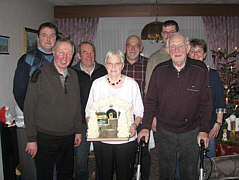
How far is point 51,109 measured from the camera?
2.03m

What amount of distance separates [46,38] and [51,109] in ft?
2.64

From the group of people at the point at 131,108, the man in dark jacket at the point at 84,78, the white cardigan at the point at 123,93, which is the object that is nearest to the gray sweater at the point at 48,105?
the group of people at the point at 131,108

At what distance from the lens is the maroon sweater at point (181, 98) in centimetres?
193

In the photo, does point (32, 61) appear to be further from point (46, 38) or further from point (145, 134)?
point (145, 134)

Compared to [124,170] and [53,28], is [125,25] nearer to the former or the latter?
[53,28]

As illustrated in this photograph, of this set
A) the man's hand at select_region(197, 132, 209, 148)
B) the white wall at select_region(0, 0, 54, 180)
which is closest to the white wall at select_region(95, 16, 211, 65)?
the white wall at select_region(0, 0, 54, 180)

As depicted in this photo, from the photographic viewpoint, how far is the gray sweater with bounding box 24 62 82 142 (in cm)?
201

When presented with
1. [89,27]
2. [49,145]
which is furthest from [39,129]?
[89,27]

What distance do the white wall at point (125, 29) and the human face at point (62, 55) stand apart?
4.85 m

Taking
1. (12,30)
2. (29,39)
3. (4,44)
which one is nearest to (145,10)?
(29,39)

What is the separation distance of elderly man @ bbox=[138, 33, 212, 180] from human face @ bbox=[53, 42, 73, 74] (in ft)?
2.69

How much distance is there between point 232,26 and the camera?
6699 millimetres

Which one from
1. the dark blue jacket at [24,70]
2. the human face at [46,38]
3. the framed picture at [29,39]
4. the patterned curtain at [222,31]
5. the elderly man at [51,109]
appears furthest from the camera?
the patterned curtain at [222,31]

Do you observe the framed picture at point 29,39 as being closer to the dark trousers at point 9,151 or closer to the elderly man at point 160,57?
the dark trousers at point 9,151
